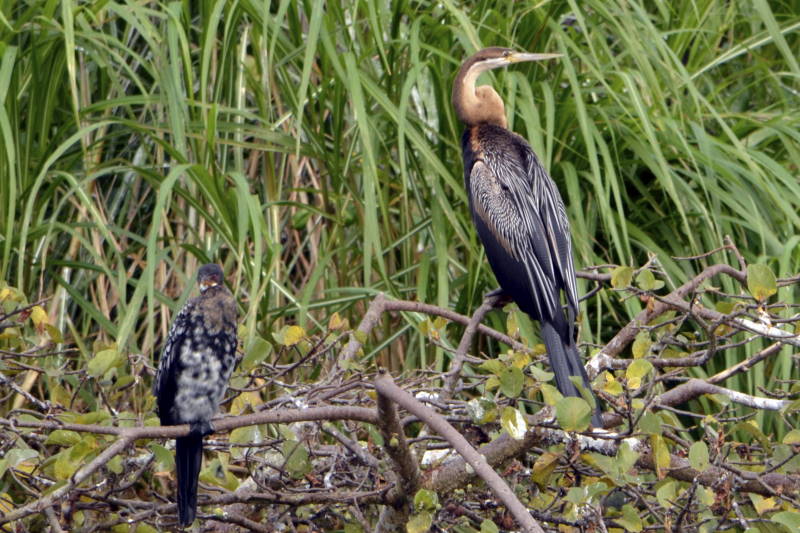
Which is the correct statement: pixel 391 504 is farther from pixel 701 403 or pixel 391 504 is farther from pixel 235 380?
pixel 701 403

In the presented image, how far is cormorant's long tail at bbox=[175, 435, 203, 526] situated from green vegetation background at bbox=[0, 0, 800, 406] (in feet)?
2.80

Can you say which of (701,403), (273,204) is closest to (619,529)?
(701,403)

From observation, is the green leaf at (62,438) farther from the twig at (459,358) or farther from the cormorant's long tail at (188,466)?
the twig at (459,358)

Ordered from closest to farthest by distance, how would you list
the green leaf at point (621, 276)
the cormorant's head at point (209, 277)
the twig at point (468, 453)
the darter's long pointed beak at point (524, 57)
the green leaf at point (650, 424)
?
the twig at point (468, 453) → the green leaf at point (650, 424) → the green leaf at point (621, 276) → the cormorant's head at point (209, 277) → the darter's long pointed beak at point (524, 57)

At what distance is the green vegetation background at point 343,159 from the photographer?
9.32 feet

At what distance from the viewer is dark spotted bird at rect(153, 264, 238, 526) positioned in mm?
1951

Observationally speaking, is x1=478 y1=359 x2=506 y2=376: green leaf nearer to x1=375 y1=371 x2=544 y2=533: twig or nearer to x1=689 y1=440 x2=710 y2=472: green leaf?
x1=375 y1=371 x2=544 y2=533: twig

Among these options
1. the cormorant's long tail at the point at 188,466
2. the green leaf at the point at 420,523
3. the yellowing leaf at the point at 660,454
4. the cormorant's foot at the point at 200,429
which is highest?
the yellowing leaf at the point at 660,454

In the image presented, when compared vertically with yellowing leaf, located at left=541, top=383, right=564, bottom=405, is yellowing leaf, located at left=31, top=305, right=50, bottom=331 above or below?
below

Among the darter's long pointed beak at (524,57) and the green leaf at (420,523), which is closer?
the green leaf at (420,523)

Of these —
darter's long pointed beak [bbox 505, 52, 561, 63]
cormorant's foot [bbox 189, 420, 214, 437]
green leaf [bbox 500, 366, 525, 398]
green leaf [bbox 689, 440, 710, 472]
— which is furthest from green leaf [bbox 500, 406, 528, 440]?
darter's long pointed beak [bbox 505, 52, 561, 63]

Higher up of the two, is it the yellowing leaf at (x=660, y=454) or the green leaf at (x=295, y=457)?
the yellowing leaf at (x=660, y=454)

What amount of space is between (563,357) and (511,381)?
0.52 m

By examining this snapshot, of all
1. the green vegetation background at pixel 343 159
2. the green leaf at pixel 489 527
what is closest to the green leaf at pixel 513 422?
the green leaf at pixel 489 527
